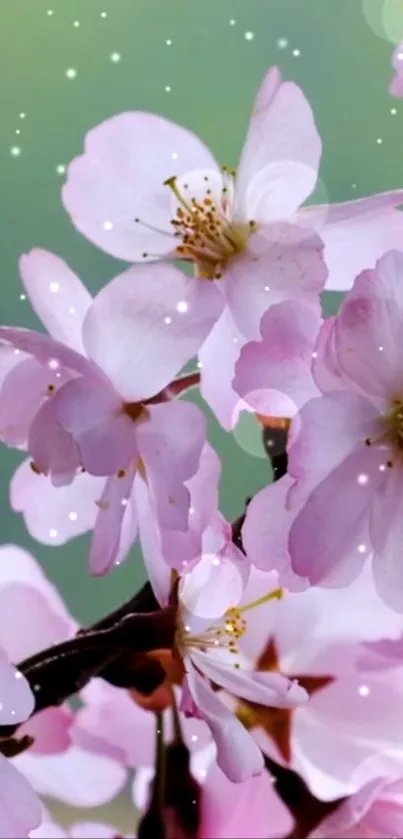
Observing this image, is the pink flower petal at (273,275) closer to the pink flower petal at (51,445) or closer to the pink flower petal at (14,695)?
the pink flower petal at (51,445)

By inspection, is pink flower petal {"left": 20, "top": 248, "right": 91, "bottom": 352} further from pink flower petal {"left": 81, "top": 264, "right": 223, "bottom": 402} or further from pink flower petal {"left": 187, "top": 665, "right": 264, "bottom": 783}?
pink flower petal {"left": 187, "top": 665, "right": 264, "bottom": 783}

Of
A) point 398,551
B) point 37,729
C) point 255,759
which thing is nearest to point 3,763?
point 37,729

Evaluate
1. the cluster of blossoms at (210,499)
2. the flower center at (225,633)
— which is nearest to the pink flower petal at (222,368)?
the cluster of blossoms at (210,499)

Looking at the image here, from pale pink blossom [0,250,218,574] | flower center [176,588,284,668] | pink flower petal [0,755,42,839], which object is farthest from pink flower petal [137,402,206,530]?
pink flower petal [0,755,42,839]

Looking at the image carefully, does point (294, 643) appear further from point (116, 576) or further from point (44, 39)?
point (44, 39)

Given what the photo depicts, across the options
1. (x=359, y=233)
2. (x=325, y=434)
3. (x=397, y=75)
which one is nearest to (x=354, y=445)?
(x=325, y=434)

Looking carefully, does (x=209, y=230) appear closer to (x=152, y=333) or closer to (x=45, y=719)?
(x=152, y=333)
